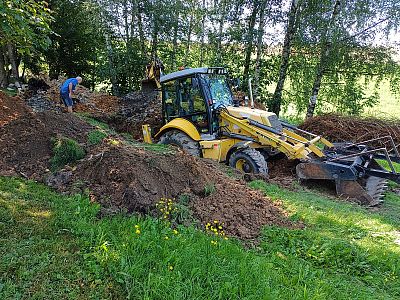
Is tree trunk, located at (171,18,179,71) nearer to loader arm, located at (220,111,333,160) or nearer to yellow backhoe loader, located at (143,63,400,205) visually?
yellow backhoe loader, located at (143,63,400,205)

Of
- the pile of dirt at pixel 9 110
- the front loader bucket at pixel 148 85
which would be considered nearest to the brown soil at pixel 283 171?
the pile of dirt at pixel 9 110

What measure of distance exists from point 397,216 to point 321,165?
1557mm

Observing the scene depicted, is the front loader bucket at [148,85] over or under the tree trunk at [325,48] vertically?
under

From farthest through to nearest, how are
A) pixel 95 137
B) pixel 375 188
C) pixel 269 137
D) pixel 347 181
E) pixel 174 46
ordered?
pixel 174 46, pixel 269 137, pixel 95 137, pixel 375 188, pixel 347 181

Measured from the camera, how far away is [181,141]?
8.11 m

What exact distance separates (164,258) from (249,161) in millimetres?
4186

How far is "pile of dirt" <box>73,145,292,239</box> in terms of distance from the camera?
444 cm

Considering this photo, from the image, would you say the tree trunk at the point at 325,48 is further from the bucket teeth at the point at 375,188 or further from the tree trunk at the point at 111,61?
the tree trunk at the point at 111,61

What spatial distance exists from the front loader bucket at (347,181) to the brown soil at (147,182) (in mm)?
1538

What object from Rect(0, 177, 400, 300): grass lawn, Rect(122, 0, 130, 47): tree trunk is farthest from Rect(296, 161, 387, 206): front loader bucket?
Rect(122, 0, 130, 47): tree trunk

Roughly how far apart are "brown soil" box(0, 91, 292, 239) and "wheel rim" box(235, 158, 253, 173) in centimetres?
104

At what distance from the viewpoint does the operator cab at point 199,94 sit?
7699 millimetres

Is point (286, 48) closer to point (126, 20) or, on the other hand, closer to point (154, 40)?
point (154, 40)

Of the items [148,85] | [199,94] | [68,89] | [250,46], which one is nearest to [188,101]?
[199,94]
